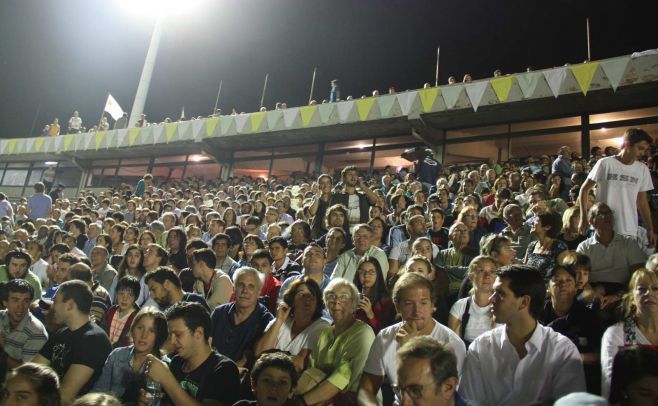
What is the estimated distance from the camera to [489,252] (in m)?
4.13

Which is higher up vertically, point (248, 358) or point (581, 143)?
point (581, 143)

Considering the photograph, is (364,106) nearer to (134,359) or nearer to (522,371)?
(134,359)

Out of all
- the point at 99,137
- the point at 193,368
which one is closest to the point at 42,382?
the point at 193,368

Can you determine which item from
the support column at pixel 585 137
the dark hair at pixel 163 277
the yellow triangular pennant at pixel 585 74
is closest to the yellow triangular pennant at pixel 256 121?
the yellow triangular pennant at pixel 585 74

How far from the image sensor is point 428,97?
13.3 meters

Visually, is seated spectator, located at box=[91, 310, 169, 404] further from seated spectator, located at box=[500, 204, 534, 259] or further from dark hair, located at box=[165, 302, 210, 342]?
seated spectator, located at box=[500, 204, 534, 259]

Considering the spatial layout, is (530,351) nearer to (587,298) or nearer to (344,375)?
(344,375)

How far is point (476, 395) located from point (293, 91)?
2494 cm

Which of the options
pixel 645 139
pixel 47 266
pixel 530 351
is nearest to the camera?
pixel 530 351

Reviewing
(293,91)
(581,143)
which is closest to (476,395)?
(581,143)

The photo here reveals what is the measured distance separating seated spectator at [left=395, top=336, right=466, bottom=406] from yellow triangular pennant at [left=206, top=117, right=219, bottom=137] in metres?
16.5

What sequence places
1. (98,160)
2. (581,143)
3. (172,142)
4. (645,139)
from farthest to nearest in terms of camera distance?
(98,160) < (172,142) < (581,143) < (645,139)

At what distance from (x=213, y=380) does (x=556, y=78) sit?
11.9m

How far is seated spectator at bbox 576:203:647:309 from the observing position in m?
3.78
